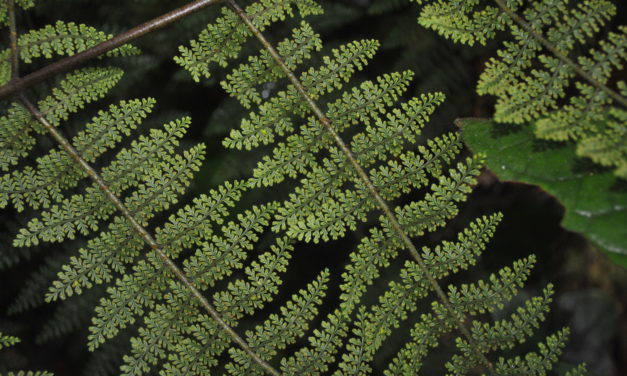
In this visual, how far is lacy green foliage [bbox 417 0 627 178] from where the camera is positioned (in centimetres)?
137

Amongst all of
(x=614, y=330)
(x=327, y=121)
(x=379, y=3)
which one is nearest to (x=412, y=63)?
(x=379, y=3)

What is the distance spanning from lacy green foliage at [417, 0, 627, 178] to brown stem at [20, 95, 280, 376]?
1162 mm

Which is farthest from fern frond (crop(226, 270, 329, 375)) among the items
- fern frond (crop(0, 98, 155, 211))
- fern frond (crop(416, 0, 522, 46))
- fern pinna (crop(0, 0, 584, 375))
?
fern frond (crop(416, 0, 522, 46))

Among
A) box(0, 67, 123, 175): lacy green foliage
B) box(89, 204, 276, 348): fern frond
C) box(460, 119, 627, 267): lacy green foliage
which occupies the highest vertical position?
box(0, 67, 123, 175): lacy green foliage

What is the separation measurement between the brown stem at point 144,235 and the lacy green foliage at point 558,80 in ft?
3.81

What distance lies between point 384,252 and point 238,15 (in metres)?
1.02

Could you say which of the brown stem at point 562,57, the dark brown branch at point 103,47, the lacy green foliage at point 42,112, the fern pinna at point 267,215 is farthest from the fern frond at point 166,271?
the brown stem at point 562,57

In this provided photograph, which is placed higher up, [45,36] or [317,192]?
[45,36]

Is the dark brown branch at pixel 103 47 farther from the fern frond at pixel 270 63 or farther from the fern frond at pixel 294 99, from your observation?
the fern frond at pixel 294 99

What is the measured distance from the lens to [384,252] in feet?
5.56

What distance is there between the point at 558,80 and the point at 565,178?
12.5 inches

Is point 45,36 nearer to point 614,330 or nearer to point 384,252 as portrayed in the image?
point 384,252

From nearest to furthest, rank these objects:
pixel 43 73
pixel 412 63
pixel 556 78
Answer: pixel 556 78 < pixel 43 73 < pixel 412 63

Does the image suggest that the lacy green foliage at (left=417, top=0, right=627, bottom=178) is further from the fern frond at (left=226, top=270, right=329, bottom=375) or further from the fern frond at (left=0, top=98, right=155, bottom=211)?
the fern frond at (left=0, top=98, right=155, bottom=211)
